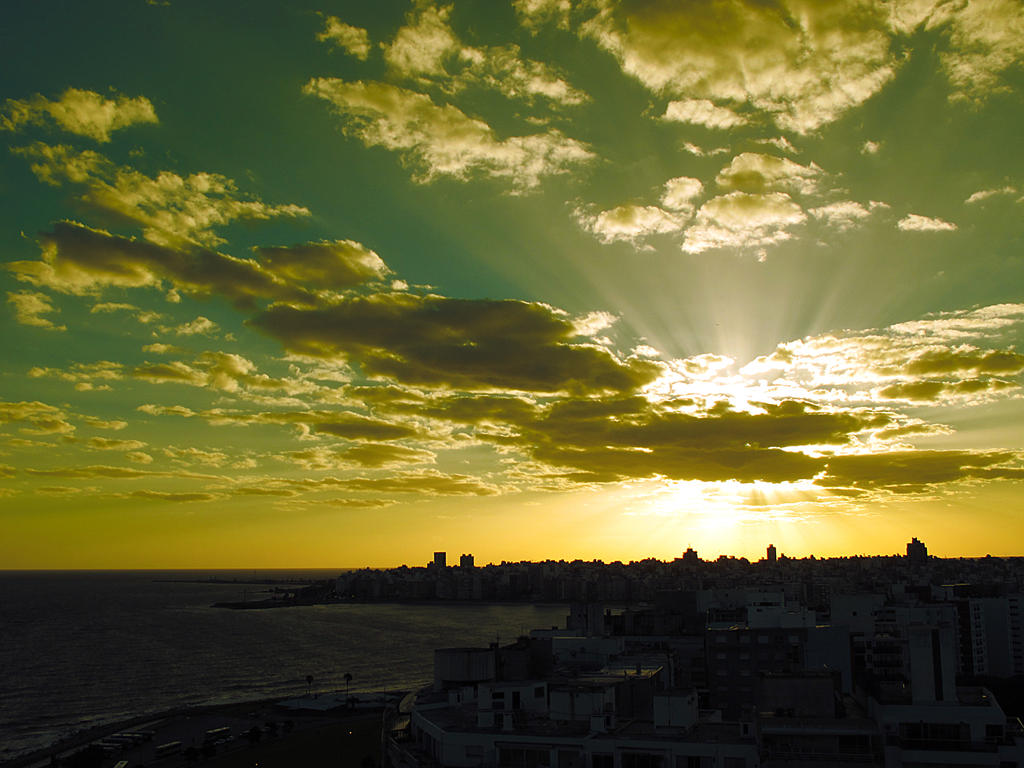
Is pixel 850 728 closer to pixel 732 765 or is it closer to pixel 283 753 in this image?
pixel 732 765

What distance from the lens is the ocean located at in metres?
72.2

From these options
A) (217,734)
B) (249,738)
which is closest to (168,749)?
(217,734)

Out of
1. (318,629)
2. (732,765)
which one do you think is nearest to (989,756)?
(732,765)

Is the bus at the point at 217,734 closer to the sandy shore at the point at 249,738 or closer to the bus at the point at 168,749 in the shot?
the sandy shore at the point at 249,738

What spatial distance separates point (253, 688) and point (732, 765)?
6802 centimetres

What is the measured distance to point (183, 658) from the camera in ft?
349

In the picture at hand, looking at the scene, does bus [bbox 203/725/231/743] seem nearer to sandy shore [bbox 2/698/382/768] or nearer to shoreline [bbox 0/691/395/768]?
sandy shore [bbox 2/698/382/768]

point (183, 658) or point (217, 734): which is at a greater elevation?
point (217, 734)

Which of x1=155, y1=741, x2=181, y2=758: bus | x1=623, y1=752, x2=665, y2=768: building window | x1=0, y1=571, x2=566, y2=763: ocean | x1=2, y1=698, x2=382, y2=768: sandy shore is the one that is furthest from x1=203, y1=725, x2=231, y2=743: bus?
x1=623, y1=752, x2=665, y2=768: building window

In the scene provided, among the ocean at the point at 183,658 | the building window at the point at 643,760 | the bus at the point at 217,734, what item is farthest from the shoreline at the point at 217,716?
the building window at the point at 643,760

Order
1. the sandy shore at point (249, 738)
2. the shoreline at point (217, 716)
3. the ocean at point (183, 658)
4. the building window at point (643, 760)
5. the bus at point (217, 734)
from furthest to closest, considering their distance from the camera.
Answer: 1. the ocean at point (183, 658)
2. the shoreline at point (217, 716)
3. the bus at point (217, 734)
4. the sandy shore at point (249, 738)
5. the building window at point (643, 760)

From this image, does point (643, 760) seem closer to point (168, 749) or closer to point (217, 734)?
point (168, 749)

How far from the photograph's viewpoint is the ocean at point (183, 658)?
72.2 metres

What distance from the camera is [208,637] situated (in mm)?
134750
